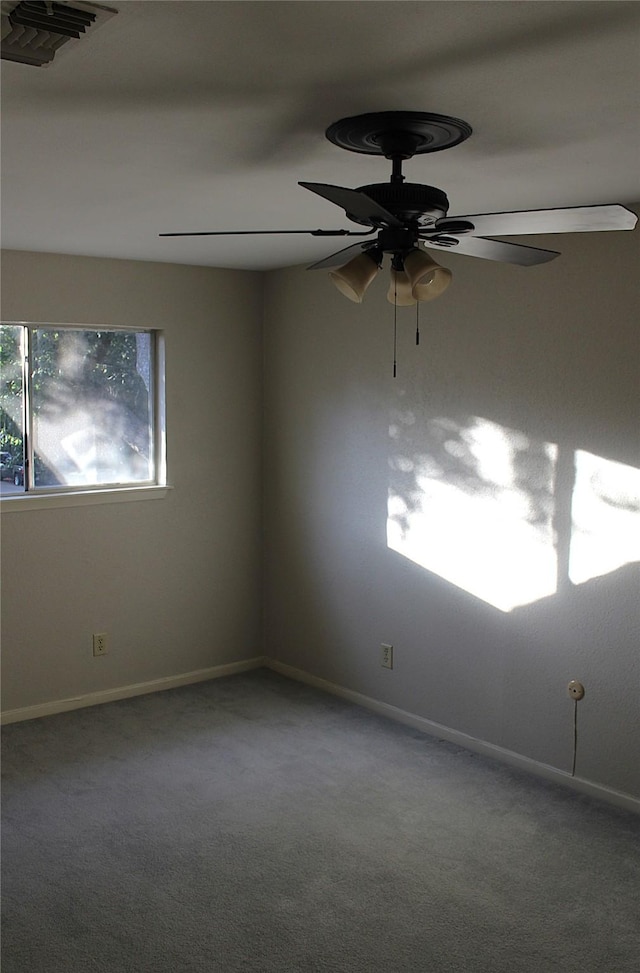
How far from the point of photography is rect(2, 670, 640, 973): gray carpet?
2.79 metres

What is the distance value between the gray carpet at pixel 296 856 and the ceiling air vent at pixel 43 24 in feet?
7.94

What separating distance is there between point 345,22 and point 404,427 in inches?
115

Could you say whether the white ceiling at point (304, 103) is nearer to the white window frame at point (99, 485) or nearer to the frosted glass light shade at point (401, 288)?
the frosted glass light shade at point (401, 288)

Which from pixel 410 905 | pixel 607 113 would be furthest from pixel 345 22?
pixel 410 905

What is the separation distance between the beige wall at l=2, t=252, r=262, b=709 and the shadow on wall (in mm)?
1154

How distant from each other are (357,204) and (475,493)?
2.38 m

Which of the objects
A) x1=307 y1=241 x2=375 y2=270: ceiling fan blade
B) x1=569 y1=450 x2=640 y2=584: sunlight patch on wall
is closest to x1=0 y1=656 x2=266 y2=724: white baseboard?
x1=569 y1=450 x2=640 y2=584: sunlight patch on wall

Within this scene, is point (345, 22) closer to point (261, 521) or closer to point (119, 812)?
point (119, 812)

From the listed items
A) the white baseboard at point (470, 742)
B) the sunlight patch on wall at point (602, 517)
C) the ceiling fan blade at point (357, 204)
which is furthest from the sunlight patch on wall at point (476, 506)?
the ceiling fan blade at point (357, 204)

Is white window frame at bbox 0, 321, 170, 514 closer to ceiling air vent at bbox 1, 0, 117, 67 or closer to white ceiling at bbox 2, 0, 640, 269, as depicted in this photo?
white ceiling at bbox 2, 0, 640, 269

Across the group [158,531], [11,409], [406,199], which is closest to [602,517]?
[406,199]

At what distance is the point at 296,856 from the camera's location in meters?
3.33

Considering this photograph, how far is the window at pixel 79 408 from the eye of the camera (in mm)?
4656

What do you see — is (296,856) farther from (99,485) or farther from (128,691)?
(99,485)
